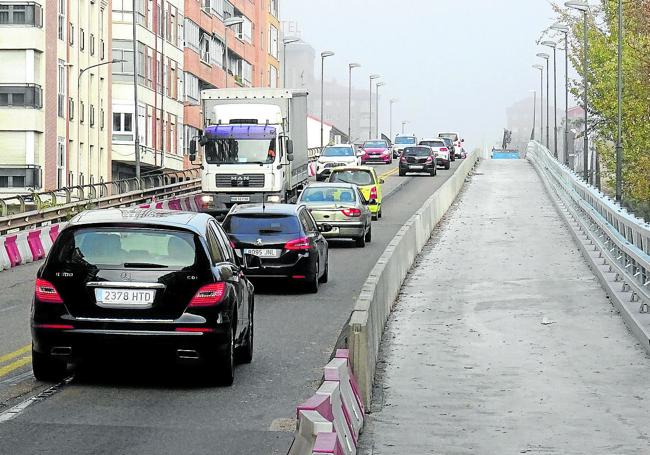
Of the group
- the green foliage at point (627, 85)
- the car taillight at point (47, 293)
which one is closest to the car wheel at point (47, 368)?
the car taillight at point (47, 293)

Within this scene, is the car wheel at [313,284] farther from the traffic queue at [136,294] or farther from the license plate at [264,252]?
the traffic queue at [136,294]

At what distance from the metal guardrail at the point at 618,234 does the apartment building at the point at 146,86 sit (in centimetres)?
3516

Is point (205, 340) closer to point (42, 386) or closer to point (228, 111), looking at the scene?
point (42, 386)

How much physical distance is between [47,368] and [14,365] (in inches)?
55.7

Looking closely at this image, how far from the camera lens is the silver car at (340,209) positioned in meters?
34.4

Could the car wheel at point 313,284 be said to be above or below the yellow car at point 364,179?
below

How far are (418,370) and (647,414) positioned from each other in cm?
317

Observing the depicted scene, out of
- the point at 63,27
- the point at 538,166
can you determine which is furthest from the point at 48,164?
the point at 538,166

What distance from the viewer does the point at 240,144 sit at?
41469mm

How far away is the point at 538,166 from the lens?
8125 centimetres

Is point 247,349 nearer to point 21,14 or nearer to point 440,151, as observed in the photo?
point 21,14

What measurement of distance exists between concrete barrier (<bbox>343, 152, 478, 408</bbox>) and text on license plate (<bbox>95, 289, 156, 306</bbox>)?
5.76 ft

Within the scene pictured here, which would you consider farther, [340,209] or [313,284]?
[340,209]

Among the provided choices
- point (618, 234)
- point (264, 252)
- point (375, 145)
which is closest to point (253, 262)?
point (264, 252)
